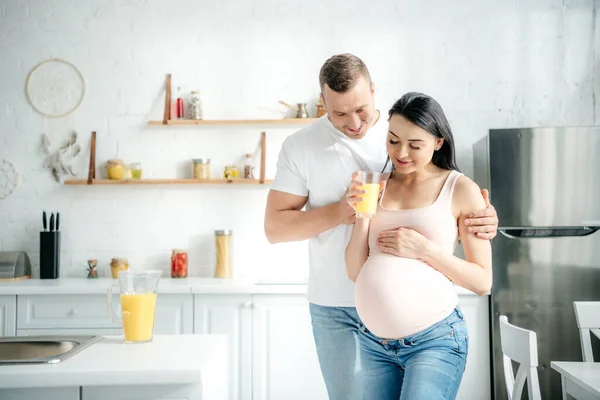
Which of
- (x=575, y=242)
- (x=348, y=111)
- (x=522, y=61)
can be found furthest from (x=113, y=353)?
(x=522, y=61)

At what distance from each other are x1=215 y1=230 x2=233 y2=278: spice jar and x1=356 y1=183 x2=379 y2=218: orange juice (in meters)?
2.25

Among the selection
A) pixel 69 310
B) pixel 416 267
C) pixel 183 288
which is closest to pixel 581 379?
pixel 416 267

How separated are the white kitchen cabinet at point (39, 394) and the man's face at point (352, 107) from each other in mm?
1031

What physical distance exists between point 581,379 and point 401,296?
65cm

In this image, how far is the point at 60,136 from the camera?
4.05 meters

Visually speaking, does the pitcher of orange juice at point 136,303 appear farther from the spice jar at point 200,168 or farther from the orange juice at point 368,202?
the spice jar at point 200,168

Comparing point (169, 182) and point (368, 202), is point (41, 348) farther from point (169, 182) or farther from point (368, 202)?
point (169, 182)

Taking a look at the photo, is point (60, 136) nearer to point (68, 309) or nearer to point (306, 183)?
point (68, 309)

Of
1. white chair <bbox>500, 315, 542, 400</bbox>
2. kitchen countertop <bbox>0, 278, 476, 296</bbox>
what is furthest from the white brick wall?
white chair <bbox>500, 315, 542, 400</bbox>

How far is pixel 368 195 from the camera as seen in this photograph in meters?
1.62

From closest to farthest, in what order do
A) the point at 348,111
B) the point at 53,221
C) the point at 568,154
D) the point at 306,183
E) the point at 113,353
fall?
the point at 113,353, the point at 348,111, the point at 306,183, the point at 568,154, the point at 53,221

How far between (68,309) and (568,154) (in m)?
2.95

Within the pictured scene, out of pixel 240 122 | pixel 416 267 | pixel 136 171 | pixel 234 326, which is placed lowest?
pixel 234 326

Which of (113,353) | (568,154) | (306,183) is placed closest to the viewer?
(113,353)
